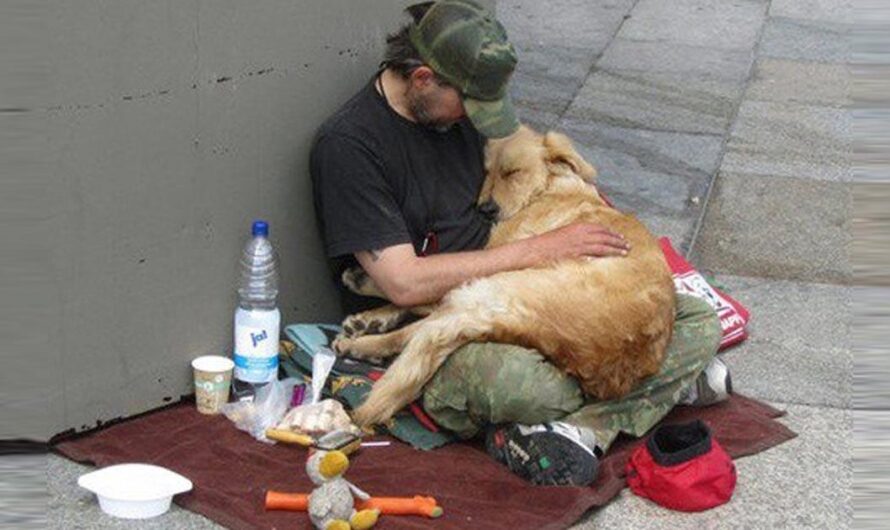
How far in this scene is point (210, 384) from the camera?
17.7 feet

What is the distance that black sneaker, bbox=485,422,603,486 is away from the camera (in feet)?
16.6

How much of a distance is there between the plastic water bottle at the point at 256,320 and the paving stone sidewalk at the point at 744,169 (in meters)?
0.75

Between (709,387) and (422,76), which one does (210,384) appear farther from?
(709,387)

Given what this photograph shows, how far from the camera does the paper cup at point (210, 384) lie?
540 centimetres

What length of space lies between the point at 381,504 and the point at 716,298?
6.94ft

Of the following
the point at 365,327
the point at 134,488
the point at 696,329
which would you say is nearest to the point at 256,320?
the point at 365,327

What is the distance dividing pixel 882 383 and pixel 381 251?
205cm

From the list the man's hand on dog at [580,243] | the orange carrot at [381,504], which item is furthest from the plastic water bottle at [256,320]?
the man's hand on dog at [580,243]

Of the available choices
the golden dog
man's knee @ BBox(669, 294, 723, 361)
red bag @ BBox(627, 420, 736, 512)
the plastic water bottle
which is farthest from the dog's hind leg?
man's knee @ BBox(669, 294, 723, 361)

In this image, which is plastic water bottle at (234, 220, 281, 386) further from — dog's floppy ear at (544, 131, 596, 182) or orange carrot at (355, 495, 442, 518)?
dog's floppy ear at (544, 131, 596, 182)

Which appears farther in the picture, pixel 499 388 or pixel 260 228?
pixel 260 228

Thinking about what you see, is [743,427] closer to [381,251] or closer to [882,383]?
[882,383]

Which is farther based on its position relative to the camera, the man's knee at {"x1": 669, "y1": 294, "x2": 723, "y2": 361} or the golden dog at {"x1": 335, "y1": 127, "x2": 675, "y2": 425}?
the man's knee at {"x1": 669, "y1": 294, "x2": 723, "y2": 361}

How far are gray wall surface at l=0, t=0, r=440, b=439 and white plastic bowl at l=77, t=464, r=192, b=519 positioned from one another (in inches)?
14.0
